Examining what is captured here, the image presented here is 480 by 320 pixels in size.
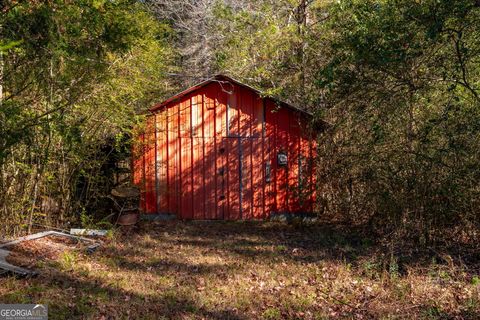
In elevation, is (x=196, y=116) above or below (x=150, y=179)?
above

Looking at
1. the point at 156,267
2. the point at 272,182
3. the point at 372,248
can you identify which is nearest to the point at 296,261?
the point at 372,248

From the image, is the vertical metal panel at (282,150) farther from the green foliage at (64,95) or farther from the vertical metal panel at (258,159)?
the green foliage at (64,95)

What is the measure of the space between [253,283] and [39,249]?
11.9ft

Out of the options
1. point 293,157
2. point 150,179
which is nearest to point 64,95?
point 150,179

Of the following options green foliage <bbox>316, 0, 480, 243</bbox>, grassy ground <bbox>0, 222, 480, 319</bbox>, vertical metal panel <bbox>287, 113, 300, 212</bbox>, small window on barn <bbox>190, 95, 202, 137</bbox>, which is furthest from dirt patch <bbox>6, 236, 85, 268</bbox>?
vertical metal panel <bbox>287, 113, 300, 212</bbox>

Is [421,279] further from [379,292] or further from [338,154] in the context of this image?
[338,154]

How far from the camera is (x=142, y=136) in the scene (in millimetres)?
11141

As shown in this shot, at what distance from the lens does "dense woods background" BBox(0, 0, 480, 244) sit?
20.9ft

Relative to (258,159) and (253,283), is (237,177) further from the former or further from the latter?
(253,283)

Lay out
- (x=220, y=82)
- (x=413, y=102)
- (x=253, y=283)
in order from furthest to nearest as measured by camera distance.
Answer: (x=220, y=82), (x=413, y=102), (x=253, y=283)

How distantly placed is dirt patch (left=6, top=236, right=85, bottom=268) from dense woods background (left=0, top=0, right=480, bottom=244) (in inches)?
19.8

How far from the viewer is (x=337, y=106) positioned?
988 centimetres

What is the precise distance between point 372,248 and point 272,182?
421 cm

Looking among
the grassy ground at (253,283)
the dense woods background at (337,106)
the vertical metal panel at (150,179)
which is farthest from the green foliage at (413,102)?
the vertical metal panel at (150,179)
